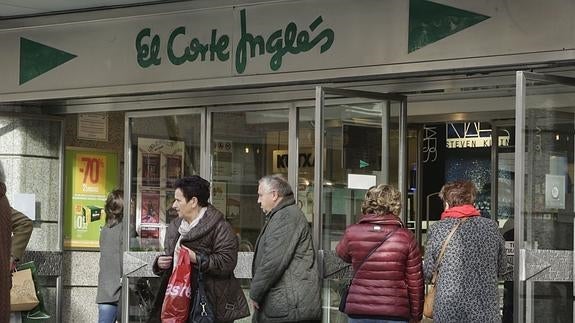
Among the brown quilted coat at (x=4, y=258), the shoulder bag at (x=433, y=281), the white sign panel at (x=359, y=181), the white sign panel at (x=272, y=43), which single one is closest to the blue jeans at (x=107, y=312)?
the white sign panel at (x=272, y=43)

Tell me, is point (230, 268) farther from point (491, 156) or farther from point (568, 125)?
point (491, 156)

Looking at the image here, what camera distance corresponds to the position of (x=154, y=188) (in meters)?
11.3

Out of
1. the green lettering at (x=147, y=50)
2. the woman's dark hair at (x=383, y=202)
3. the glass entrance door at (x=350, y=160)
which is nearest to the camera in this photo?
the woman's dark hair at (x=383, y=202)

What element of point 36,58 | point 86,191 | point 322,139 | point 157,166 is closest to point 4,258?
point 322,139

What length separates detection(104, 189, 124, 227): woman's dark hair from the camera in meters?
11.5

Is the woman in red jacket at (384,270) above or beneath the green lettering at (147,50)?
beneath

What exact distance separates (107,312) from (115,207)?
0.96 m

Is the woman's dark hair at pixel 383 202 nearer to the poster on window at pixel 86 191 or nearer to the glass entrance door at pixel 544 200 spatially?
the glass entrance door at pixel 544 200

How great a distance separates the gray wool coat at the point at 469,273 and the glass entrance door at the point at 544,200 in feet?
1.72

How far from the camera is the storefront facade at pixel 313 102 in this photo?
27.9 ft

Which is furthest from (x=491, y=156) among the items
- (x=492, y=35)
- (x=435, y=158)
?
(x=492, y=35)

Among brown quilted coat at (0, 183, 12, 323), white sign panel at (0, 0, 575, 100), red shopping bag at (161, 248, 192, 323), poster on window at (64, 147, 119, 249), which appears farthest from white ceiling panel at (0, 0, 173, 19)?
brown quilted coat at (0, 183, 12, 323)

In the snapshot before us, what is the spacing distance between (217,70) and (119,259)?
7.06ft

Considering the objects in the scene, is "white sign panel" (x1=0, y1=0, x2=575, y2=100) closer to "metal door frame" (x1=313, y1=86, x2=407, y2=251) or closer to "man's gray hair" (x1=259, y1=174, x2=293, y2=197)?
"metal door frame" (x1=313, y1=86, x2=407, y2=251)
